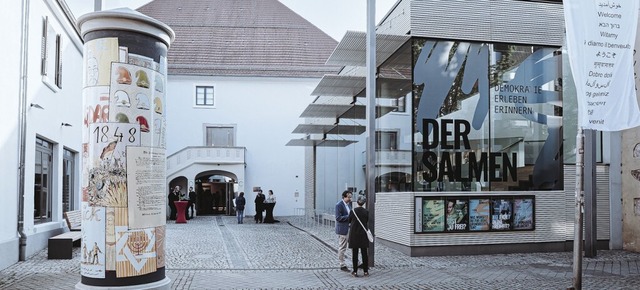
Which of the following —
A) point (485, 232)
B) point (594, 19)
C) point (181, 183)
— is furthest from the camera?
point (181, 183)

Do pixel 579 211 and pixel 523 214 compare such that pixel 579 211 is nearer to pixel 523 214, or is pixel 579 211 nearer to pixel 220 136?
pixel 523 214

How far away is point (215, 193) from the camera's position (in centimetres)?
3934

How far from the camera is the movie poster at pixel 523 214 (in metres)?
15.8

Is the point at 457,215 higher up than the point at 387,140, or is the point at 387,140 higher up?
the point at 387,140

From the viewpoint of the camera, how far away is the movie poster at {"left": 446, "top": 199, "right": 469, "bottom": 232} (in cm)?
1530

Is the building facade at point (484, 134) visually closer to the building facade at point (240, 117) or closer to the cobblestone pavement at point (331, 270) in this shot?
the cobblestone pavement at point (331, 270)

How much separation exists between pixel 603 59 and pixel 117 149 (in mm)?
7622

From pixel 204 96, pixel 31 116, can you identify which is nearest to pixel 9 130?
pixel 31 116

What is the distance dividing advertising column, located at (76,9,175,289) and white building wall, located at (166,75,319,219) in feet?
103

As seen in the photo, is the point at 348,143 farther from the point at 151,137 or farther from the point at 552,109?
the point at 151,137

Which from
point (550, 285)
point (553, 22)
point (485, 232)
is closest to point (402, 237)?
point (485, 232)

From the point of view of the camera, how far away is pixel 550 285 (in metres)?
11.2

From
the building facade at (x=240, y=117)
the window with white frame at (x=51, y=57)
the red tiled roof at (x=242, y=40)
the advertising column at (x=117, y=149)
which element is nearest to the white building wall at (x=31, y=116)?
the window with white frame at (x=51, y=57)

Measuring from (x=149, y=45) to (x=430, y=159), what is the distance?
30.1ft
